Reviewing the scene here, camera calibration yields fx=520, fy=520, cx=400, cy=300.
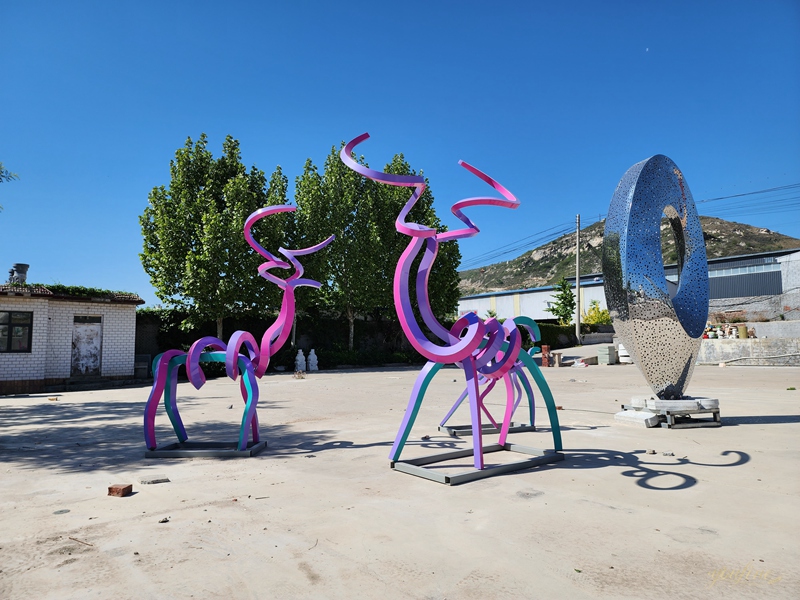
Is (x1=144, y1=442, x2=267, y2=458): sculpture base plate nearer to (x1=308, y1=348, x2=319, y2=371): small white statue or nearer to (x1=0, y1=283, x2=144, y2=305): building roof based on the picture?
(x1=0, y1=283, x2=144, y2=305): building roof

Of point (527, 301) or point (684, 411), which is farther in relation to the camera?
point (527, 301)

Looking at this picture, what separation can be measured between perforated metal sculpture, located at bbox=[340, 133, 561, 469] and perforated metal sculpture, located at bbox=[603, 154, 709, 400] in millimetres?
3326

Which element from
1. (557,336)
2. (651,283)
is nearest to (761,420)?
(651,283)

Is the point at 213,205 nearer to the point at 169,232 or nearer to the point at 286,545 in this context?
the point at 169,232

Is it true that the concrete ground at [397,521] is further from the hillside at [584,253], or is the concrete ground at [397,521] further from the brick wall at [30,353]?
the hillside at [584,253]

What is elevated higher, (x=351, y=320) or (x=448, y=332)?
(x=351, y=320)

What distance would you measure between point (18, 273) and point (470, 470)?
66.5 ft

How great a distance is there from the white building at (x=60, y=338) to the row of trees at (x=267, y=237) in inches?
109

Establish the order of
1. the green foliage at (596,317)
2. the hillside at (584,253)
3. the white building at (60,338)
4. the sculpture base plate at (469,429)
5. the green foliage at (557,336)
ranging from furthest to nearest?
the hillside at (584,253)
the green foliage at (596,317)
the green foliage at (557,336)
the white building at (60,338)
the sculpture base plate at (469,429)

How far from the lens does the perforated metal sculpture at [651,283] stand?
8.90 m

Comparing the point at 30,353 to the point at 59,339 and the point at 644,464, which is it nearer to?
the point at 59,339

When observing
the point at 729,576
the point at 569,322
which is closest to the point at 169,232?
the point at 729,576

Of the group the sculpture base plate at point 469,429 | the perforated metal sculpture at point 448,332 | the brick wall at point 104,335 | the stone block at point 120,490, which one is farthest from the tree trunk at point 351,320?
the stone block at point 120,490

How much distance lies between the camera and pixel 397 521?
420 cm
